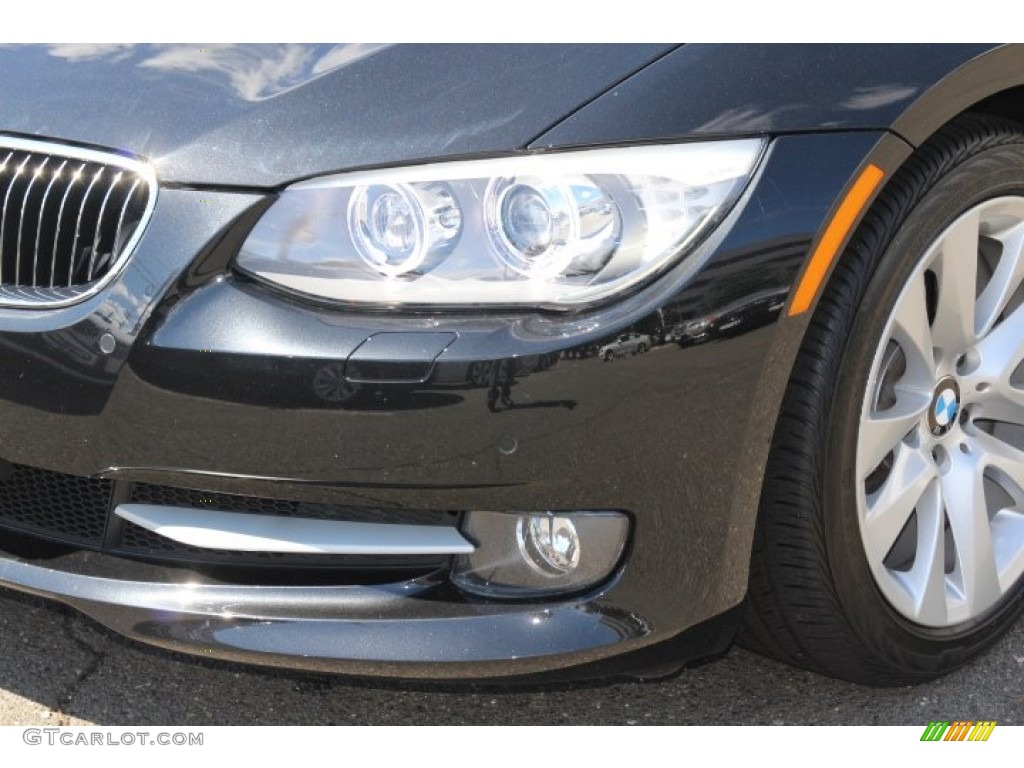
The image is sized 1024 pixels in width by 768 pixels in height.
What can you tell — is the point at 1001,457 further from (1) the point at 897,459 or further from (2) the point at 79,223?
(2) the point at 79,223

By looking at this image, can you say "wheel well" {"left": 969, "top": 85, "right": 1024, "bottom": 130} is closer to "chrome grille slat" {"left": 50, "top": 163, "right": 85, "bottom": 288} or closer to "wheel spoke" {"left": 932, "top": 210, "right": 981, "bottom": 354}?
"wheel spoke" {"left": 932, "top": 210, "right": 981, "bottom": 354}

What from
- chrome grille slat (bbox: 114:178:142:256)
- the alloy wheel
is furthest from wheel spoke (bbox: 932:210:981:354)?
chrome grille slat (bbox: 114:178:142:256)

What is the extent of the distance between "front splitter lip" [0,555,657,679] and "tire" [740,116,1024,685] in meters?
0.34

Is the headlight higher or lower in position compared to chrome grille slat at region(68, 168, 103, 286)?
higher

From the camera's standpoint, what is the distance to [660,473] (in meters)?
2.14

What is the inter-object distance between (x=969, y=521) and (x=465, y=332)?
1.18 metres

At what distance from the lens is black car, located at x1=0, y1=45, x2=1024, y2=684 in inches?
81.9

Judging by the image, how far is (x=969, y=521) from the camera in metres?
2.72

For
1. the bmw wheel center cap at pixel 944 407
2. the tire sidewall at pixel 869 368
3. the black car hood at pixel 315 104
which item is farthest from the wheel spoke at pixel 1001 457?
the black car hood at pixel 315 104

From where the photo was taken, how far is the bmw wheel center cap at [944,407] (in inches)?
103

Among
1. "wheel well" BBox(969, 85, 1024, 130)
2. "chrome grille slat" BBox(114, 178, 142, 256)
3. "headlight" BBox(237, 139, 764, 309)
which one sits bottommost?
Answer: "chrome grille slat" BBox(114, 178, 142, 256)

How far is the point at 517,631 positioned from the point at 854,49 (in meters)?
1.03

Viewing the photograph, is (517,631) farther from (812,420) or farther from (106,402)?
(106,402)
